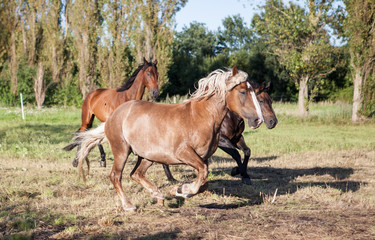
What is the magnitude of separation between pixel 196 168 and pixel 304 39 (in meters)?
18.8

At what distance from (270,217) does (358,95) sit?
17547 mm

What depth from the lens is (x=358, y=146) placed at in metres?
12.5

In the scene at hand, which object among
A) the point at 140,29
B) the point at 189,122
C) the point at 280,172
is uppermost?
the point at 140,29

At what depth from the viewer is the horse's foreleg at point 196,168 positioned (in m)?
4.51

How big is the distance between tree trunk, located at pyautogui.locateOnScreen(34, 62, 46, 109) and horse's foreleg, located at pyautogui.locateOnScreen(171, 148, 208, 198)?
23842mm

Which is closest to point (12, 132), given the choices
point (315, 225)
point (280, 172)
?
point (280, 172)

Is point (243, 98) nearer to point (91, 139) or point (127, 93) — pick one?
point (91, 139)

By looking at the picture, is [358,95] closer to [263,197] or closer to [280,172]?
[280,172]

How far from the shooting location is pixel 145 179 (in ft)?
17.7

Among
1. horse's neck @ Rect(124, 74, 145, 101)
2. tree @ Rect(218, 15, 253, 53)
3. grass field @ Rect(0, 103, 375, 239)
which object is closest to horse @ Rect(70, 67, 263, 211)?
grass field @ Rect(0, 103, 375, 239)

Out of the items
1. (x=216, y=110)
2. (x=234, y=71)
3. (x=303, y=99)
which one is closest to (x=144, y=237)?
(x=216, y=110)

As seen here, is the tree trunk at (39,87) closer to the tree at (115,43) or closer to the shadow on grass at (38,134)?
the tree at (115,43)

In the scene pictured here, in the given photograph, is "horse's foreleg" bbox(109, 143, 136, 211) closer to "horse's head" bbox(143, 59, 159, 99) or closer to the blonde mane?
the blonde mane

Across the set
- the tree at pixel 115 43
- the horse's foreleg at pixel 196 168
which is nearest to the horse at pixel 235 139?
the horse's foreleg at pixel 196 168
